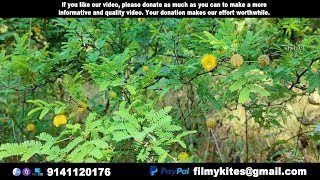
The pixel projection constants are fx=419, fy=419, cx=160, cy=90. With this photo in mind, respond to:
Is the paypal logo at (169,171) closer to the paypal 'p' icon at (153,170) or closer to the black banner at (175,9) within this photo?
the paypal 'p' icon at (153,170)

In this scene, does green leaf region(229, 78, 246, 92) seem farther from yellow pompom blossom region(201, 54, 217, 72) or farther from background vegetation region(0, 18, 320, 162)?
yellow pompom blossom region(201, 54, 217, 72)

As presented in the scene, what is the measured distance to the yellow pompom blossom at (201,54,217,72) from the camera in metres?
1.92

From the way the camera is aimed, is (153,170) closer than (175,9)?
Yes

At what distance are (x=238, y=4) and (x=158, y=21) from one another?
661 millimetres

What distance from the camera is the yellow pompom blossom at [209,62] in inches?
75.7

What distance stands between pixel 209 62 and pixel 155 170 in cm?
58

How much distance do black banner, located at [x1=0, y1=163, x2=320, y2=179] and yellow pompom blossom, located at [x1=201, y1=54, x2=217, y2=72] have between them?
445mm

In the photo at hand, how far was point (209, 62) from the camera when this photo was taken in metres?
1.93

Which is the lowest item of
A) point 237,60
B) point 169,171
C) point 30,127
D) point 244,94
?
point 169,171

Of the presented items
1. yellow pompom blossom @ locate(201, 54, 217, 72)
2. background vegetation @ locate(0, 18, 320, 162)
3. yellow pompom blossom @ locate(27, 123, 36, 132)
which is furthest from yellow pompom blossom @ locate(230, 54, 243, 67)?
yellow pompom blossom @ locate(27, 123, 36, 132)

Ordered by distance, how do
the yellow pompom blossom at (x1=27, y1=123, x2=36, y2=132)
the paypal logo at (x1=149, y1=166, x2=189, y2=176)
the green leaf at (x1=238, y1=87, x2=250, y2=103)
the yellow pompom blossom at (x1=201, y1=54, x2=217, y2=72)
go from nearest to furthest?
1. the paypal logo at (x1=149, y1=166, x2=189, y2=176)
2. the green leaf at (x1=238, y1=87, x2=250, y2=103)
3. the yellow pompom blossom at (x1=201, y1=54, x2=217, y2=72)
4. the yellow pompom blossom at (x1=27, y1=123, x2=36, y2=132)

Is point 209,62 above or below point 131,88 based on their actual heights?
above

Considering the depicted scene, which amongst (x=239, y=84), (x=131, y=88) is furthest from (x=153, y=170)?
(x=239, y=84)

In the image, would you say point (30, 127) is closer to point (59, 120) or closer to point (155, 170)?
point (59, 120)
